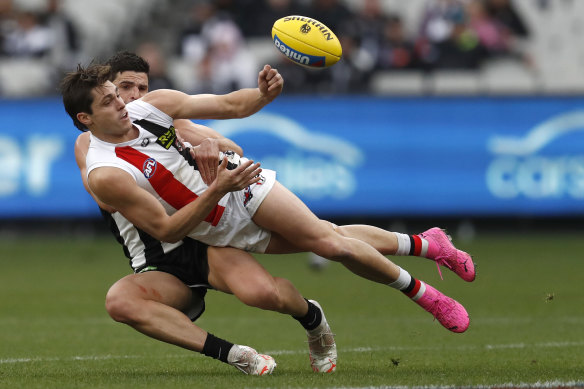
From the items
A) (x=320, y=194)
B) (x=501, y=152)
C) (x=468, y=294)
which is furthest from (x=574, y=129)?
(x=468, y=294)

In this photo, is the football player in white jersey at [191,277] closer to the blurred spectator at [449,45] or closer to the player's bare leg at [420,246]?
the player's bare leg at [420,246]

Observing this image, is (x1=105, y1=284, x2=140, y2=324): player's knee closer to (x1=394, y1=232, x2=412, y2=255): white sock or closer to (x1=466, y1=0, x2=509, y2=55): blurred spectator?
(x1=394, y1=232, x2=412, y2=255): white sock

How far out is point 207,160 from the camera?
6758 mm

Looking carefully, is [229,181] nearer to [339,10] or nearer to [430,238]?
[430,238]

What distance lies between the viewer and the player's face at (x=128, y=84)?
7.66m

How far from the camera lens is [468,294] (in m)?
11.8

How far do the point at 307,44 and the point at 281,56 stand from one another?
11460 mm

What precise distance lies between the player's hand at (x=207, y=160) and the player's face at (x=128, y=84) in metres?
1.06

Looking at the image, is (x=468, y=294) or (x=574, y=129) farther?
(x=574, y=129)

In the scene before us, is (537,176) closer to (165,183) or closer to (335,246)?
(335,246)

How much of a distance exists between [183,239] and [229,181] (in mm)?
1087

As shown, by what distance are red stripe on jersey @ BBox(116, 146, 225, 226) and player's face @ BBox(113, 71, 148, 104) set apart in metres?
0.95

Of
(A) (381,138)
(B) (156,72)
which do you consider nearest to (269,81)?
(A) (381,138)

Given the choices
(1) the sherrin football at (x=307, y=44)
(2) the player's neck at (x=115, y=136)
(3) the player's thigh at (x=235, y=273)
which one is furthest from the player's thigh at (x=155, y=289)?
(1) the sherrin football at (x=307, y=44)
